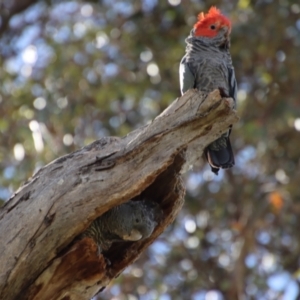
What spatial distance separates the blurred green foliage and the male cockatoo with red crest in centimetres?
250

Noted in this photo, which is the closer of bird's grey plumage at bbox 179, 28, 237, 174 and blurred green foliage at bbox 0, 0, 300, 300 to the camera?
bird's grey plumage at bbox 179, 28, 237, 174

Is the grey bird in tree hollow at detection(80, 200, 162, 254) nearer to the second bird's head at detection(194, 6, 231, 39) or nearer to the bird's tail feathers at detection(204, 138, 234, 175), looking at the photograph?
the bird's tail feathers at detection(204, 138, 234, 175)

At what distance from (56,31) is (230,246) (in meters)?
A: 3.75

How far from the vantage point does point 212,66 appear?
192 inches

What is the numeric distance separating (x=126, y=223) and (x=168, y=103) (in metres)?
4.52

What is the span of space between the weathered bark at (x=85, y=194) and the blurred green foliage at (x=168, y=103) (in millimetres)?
3801

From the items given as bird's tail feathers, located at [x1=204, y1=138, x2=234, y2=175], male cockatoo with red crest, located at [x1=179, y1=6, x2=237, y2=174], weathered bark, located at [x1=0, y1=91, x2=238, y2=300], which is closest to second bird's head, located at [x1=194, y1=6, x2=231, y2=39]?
male cockatoo with red crest, located at [x1=179, y1=6, x2=237, y2=174]

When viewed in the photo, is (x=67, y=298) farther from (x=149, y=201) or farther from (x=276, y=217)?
(x=276, y=217)

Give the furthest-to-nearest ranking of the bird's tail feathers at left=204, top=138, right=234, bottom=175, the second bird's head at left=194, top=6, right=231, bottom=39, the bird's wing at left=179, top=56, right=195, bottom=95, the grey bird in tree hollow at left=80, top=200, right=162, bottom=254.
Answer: the second bird's head at left=194, top=6, right=231, bottom=39, the bird's wing at left=179, top=56, right=195, bottom=95, the bird's tail feathers at left=204, top=138, right=234, bottom=175, the grey bird in tree hollow at left=80, top=200, right=162, bottom=254

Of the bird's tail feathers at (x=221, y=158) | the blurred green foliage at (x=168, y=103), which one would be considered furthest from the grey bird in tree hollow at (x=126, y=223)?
the blurred green foliage at (x=168, y=103)

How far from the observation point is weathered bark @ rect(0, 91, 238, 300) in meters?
3.50

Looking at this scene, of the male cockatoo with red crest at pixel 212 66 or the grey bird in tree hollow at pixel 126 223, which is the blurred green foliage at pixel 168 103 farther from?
the grey bird in tree hollow at pixel 126 223

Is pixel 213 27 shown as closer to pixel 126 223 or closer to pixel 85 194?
pixel 126 223

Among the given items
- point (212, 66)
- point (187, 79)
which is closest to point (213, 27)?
point (212, 66)
